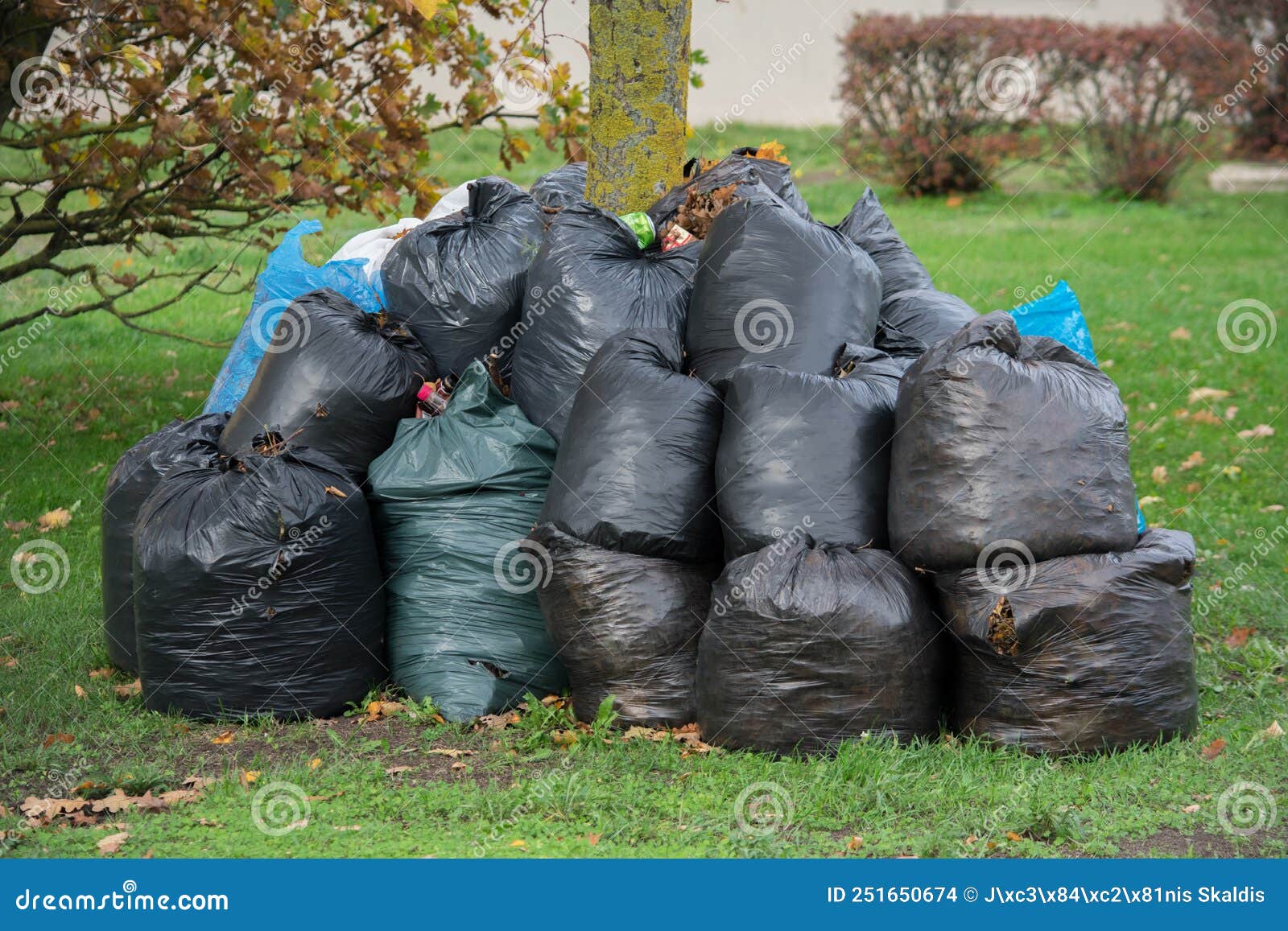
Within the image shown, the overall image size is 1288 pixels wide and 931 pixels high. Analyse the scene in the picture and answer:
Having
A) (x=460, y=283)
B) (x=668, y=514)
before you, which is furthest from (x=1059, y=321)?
(x=460, y=283)

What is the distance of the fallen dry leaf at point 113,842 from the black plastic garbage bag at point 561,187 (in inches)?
97.9

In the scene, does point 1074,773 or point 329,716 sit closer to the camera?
point 1074,773

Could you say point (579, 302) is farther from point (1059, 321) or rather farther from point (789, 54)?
point (789, 54)

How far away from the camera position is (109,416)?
680cm

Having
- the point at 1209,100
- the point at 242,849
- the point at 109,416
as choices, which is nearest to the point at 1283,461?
the point at 242,849

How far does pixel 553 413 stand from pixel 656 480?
63 centimetres

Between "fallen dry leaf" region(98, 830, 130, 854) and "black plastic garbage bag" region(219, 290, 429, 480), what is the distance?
1.32 meters

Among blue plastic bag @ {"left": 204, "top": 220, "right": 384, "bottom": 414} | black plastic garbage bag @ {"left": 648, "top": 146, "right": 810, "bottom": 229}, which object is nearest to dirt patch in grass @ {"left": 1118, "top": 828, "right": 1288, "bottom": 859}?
black plastic garbage bag @ {"left": 648, "top": 146, "right": 810, "bottom": 229}

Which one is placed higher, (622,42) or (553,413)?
(622,42)

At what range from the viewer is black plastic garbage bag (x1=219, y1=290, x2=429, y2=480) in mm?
4133

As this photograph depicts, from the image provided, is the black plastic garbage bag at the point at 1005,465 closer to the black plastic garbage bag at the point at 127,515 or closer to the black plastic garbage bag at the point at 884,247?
the black plastic garbage bag at the point at 884,247

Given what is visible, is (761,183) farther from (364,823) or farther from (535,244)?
(364,823)

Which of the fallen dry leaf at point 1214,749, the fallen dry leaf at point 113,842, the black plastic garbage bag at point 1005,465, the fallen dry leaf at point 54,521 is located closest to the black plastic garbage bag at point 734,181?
the black plastic garbage bag at point 1005,465

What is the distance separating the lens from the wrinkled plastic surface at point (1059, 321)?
175 inches
